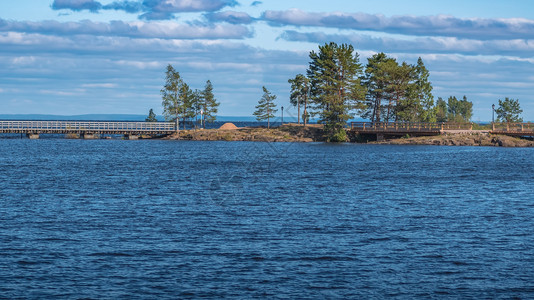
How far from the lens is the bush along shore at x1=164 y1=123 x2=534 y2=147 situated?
10006 centimetres

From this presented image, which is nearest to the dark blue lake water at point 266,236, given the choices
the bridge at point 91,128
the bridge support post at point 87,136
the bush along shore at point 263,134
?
the bush along shore at point 263,134

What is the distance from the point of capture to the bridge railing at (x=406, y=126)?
107m

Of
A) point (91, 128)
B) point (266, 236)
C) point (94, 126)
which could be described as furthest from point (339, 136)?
point (266, 236)

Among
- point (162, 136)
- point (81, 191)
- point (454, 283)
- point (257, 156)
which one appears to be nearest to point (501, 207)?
point (454, 283)

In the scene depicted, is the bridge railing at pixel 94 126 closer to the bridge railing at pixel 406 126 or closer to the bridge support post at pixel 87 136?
the bridge support post at pixel 87 136

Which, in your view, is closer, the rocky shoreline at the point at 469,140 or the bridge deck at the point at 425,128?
the rocky shoreline at the point at 469,140

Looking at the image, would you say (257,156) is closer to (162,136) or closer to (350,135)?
(350,135)

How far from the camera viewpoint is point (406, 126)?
111 meters

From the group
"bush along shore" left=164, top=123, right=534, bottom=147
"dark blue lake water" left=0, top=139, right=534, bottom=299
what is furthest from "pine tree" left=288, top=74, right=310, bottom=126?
"dark blue lake water" left=0, top=139, right=534, bottom=299

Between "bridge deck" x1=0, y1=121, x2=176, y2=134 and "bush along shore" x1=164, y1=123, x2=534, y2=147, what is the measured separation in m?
4.58

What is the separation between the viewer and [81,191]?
44.6 meters

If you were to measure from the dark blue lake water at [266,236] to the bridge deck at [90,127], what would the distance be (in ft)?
252

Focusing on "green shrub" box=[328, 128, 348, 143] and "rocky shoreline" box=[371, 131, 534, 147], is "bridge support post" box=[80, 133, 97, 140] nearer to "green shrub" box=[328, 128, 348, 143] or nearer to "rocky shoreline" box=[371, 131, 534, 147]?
"green shrub" box=[328, 128, 348, 143]

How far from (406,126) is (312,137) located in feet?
56.3
